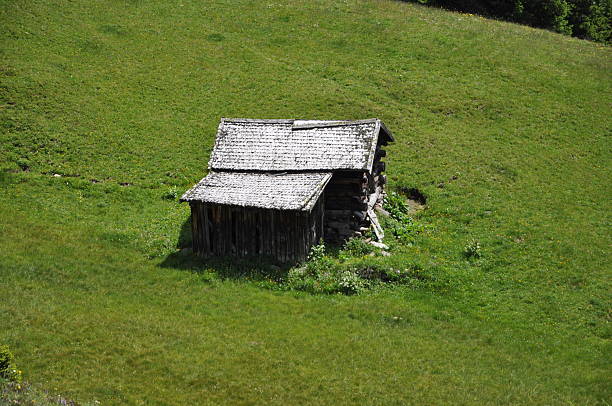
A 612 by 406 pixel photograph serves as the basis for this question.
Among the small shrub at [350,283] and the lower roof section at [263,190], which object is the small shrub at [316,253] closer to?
the small shrub at [350,283]

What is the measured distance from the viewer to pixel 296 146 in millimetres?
28125

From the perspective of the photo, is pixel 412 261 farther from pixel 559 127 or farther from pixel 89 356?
pixel 559 127

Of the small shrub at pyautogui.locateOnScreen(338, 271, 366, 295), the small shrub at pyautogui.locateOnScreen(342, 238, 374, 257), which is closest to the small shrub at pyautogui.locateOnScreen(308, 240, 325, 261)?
the small shrub at pyautogui.locateOnScreen(342, 238, 374, 257)

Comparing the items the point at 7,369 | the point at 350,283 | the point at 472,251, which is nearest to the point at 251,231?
the point at 350,283

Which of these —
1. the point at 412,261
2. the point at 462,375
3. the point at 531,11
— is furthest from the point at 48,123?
the point at 531,11

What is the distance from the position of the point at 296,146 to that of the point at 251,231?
17.6 ft

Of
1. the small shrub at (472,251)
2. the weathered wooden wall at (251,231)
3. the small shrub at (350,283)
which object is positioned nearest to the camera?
the small shrub at (350,283)

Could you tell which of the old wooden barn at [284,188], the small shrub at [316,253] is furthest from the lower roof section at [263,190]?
the small shrub at [316,253]

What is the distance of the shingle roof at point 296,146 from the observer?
27141 mm

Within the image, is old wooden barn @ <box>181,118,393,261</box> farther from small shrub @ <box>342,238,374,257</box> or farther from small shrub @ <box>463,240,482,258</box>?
small shrub @ <box>463,240,482,258</box>

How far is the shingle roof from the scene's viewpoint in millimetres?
27141

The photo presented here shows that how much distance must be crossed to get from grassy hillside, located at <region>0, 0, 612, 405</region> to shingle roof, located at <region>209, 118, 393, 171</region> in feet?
14.5

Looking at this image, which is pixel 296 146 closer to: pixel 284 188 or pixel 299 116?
pixel 284 188

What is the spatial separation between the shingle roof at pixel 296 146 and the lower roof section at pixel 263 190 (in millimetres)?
568
